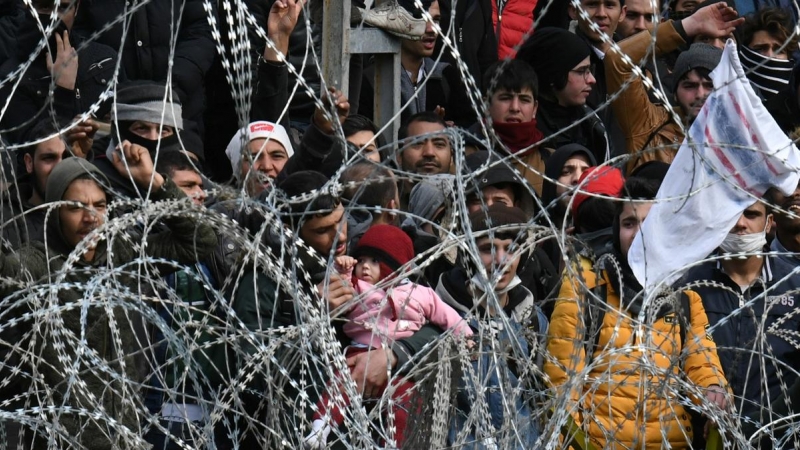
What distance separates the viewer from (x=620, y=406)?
18.6 ft

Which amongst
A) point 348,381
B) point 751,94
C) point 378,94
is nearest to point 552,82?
point 378,94

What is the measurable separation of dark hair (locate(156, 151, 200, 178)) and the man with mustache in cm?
249

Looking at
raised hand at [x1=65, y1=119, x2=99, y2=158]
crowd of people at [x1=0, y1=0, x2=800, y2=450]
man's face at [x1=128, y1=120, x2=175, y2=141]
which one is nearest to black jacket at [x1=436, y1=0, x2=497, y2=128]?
crowd of people at [x1=0, y1=0, x2=800, y2=450]

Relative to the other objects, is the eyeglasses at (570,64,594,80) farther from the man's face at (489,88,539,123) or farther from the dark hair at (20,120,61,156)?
the dark hair at (20,120,61,156)

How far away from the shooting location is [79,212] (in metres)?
5.56

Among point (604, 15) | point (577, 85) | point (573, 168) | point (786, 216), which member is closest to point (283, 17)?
point (573, 168)

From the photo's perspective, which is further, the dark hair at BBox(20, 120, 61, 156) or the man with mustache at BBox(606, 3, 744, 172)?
the man with mustache at BBox(606, 3, 744, 172)

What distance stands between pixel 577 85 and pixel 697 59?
0.81 metres

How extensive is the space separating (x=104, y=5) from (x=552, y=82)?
8.35 ft

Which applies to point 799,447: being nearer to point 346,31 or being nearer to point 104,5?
point 346,31

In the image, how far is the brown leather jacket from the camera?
774cm

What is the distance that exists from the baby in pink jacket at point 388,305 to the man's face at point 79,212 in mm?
944

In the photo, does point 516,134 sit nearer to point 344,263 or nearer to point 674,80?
point 674,80

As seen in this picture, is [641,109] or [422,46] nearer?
[641,109]
